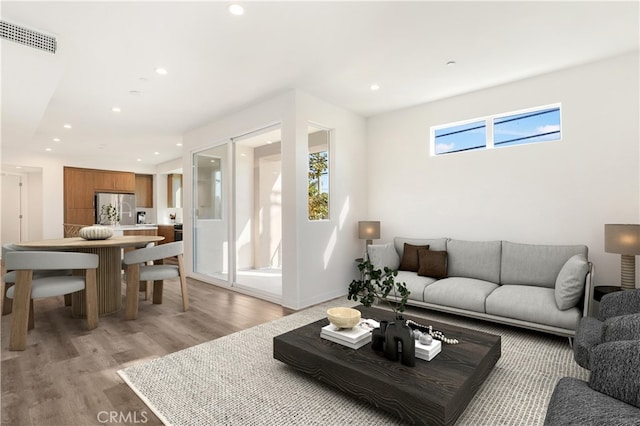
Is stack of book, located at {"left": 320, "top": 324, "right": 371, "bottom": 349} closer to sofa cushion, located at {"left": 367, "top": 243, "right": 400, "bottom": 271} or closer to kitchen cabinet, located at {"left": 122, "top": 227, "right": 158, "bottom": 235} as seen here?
sofa cushion, located at {"left": 367, "top": 243, "right": 400, "bottom": 271}

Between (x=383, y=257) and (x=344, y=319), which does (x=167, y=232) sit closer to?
(x=383, y=257)

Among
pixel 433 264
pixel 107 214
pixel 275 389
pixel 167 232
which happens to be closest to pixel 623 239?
pixel 433 264

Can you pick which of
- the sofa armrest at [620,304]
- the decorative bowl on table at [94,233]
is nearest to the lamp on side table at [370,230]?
the sofa armrest at [620,304]

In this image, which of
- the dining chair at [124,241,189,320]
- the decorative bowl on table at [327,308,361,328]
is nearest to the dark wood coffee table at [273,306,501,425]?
the decorative bowl on table at [327,308,361,328]

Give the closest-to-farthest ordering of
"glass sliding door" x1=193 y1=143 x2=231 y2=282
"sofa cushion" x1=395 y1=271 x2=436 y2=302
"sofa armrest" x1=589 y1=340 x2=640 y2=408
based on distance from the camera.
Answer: "sofa armrest" x1=589 y1=340 x2=640 y2=408 → "sofa cushion" x1=395 y1=271 x2=436 y2=302 → "glass sliding door" x1=193 y1=143 x2=231 y2=282

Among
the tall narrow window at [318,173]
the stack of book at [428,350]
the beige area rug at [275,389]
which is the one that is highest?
the tall narrow window at [318,173]

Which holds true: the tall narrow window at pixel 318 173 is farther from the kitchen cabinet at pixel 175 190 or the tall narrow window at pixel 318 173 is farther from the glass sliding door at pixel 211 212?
the kitchen cabinet at pixel 175 190

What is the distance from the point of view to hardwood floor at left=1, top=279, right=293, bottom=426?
6.20 feet

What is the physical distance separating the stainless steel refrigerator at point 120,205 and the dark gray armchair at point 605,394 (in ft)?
31.6

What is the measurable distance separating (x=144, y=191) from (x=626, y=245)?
414 inches

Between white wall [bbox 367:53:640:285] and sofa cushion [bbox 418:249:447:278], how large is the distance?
533 mm

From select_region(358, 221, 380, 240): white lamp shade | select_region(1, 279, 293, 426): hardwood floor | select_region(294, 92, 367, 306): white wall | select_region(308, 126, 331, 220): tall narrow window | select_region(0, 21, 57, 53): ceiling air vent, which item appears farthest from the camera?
select_region(358, 221, 380, 240): white lamp shade

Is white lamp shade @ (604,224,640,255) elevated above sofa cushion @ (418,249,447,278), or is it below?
above

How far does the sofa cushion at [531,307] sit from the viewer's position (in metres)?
2.76
